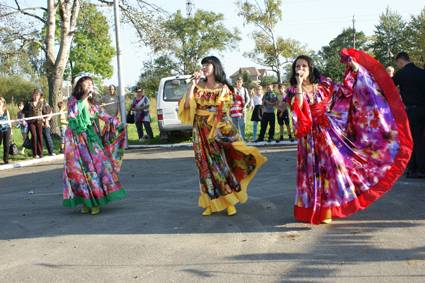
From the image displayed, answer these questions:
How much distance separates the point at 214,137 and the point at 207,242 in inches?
60.1

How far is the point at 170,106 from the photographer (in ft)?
55.2

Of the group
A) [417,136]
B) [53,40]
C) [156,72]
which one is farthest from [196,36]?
[417,136]

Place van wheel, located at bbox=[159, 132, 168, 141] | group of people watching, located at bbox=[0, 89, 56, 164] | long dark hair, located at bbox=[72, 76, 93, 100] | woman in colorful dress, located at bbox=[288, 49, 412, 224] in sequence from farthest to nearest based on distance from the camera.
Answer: van wheel, located at bbox=[159, 132, 168, 141]
group of people watching, located at bbox=[0, 89, 56, 164]
long dark hair, located at bbox=[72, 76, 93, 100]
woman in colorful dress, located at bbox=[288, 49, 412, 224]

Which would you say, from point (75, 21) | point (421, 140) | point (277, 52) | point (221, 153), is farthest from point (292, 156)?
point (277, 52)

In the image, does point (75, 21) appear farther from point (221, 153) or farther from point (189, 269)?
point (189, 269)

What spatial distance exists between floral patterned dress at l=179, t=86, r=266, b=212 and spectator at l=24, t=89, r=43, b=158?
8.61m

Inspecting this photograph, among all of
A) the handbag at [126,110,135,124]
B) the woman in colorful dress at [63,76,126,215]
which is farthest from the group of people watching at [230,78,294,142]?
the woman in colorful dress at [63,76,126,215]

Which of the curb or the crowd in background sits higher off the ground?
the crowd in background

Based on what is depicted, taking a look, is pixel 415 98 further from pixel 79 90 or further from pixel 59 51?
pixel 59 51

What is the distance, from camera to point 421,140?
29.0ft

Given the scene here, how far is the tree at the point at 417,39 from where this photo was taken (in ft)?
145

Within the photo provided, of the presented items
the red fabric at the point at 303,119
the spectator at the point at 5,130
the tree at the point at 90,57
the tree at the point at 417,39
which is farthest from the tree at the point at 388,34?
the red fabric at the point at 303,119

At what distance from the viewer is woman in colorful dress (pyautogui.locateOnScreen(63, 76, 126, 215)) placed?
290 inches

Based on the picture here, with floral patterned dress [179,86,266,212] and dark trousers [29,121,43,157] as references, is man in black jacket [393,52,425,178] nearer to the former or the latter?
floral patterned dress [179,86,266,212]
